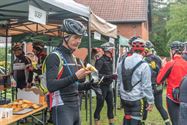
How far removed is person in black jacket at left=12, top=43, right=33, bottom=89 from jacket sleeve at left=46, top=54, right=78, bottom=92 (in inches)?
207

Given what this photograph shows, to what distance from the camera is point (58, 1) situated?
236 inches

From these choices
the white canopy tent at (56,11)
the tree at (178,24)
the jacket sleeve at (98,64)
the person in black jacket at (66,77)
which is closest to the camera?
the person in black jacket at (66,77)

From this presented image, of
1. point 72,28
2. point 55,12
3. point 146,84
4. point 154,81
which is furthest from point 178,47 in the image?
point 72,28

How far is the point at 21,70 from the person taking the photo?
9.76 meters

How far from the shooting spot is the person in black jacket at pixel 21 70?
9578 mm

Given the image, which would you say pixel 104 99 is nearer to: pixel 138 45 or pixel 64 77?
pixel 138 45

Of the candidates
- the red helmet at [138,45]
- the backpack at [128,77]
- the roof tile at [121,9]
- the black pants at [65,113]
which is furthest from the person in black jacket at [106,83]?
the roof tile at [121,9]

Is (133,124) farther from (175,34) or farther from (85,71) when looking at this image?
(175,34)

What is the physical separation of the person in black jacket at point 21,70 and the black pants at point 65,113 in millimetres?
5113

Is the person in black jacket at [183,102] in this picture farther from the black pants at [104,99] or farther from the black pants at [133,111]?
the black pants at [104,99]

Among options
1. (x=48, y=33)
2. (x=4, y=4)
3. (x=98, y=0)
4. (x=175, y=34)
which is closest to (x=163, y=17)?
(x=175, y=34)

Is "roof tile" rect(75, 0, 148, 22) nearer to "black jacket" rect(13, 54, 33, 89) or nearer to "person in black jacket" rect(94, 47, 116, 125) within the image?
"black jacket" rect(13, 54, 33, 89)

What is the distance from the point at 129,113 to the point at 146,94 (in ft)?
1.51

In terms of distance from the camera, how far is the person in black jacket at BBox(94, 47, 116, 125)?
29.3 ft
